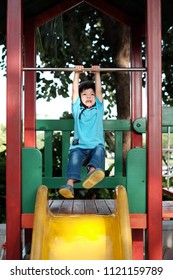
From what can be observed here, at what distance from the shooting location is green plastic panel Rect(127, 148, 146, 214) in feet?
11.8

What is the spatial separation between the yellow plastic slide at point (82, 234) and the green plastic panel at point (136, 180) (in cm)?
21

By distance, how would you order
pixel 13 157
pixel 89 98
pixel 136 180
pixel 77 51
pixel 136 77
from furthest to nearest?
1. pixel 77 51
2. pixel 136 77
3. pixel 89 98
4. pixel 136 180
5. pixel 13 157

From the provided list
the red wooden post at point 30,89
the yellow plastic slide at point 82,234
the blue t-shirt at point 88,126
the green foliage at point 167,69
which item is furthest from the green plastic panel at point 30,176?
the green foliage at point 167,69

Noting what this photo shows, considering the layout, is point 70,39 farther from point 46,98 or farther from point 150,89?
point 150,89

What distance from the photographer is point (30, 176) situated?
11.7ft

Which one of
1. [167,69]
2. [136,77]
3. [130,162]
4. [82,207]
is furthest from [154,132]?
[167,69]

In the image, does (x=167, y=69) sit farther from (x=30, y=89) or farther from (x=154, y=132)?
(x=154, y=132)

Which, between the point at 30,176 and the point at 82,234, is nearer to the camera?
the point at 82,234

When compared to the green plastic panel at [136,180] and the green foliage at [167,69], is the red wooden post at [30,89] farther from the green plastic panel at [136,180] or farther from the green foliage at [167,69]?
the green foliage at [167,69]

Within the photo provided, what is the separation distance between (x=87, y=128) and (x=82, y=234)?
107 cm

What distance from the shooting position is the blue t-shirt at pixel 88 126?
13.1 ft

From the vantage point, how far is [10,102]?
351cm

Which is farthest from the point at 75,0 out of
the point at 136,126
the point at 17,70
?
the point at 17,70

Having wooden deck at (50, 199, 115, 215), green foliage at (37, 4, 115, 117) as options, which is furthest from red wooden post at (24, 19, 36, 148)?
green foliage at (37, 4, 115, 117)
